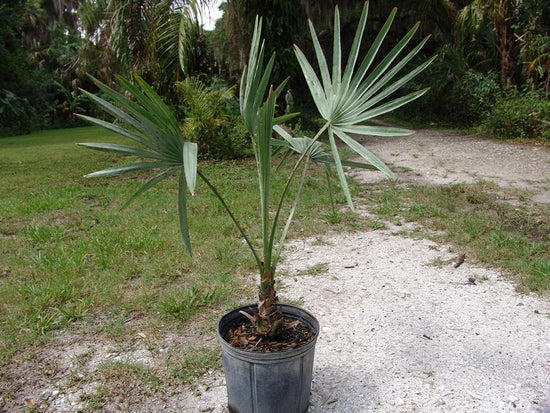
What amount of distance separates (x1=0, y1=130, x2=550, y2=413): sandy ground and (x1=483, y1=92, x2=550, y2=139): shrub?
7.12 metres

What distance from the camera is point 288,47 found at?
9.84 meters

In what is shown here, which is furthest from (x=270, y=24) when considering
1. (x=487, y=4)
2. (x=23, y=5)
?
(x=487, y=4)

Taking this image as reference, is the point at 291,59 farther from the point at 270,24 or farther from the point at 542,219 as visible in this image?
the point at 542,219

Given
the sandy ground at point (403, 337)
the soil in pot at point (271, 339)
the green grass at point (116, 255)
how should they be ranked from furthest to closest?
the green grass at point (116, 255), the sandy ground at point (403, 337), the soil in pot at point (271, 339)

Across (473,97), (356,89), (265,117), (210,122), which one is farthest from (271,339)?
(473,97)

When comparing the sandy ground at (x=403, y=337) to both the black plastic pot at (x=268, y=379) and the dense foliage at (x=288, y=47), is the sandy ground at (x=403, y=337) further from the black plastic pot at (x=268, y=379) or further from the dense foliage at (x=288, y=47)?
the dense foliage at (x=288, y=47)

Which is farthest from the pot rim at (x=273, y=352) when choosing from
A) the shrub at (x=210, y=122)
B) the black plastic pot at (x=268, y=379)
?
the shrub at (x=210, y=122)

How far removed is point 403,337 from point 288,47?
810 centimetres

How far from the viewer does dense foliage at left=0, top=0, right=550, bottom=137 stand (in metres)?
8.34

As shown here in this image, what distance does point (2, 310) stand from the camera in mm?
3230

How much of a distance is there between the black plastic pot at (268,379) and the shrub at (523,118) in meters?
9.55

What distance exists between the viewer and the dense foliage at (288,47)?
27.4 feet

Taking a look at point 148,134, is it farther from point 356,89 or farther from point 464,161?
point 464,161

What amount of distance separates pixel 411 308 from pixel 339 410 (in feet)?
4.00
